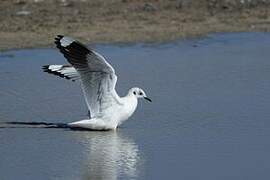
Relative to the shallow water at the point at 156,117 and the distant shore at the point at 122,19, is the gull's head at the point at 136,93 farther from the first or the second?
the distant shore at the point at 122,19

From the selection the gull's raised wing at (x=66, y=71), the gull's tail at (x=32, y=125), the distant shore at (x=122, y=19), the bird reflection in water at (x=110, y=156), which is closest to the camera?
the bird reflection in water at (x=110, y=156)

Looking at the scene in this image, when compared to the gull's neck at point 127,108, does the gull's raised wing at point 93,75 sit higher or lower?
higher

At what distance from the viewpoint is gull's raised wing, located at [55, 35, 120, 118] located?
433 inches

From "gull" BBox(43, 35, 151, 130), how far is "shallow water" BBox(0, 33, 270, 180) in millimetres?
141

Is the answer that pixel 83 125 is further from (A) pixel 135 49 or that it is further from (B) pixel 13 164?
(A) pixel 135 49

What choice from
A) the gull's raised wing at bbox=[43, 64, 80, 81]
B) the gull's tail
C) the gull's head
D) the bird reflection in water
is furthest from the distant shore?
the bird reflection in water

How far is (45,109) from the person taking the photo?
12023mm

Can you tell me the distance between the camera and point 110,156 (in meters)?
9.91

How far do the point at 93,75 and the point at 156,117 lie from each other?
2.88 feet

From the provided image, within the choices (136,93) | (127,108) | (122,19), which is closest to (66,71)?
(136,93)

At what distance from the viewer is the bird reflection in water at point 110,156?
9.23 metres

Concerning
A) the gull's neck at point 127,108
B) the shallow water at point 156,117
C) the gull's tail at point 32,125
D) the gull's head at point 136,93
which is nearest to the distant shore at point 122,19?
the shallow water at point 156,117

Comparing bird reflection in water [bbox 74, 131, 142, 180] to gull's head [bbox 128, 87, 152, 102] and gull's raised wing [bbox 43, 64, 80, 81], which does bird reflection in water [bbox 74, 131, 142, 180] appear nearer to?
gull's head [bbox 128, 87, 152, 102]

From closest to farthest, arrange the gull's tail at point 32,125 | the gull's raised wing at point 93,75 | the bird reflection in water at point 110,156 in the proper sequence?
the bird reflection in water at point 110,156 → the gull's raised wing at point 93,75 → the gull's tail at point 32,125
